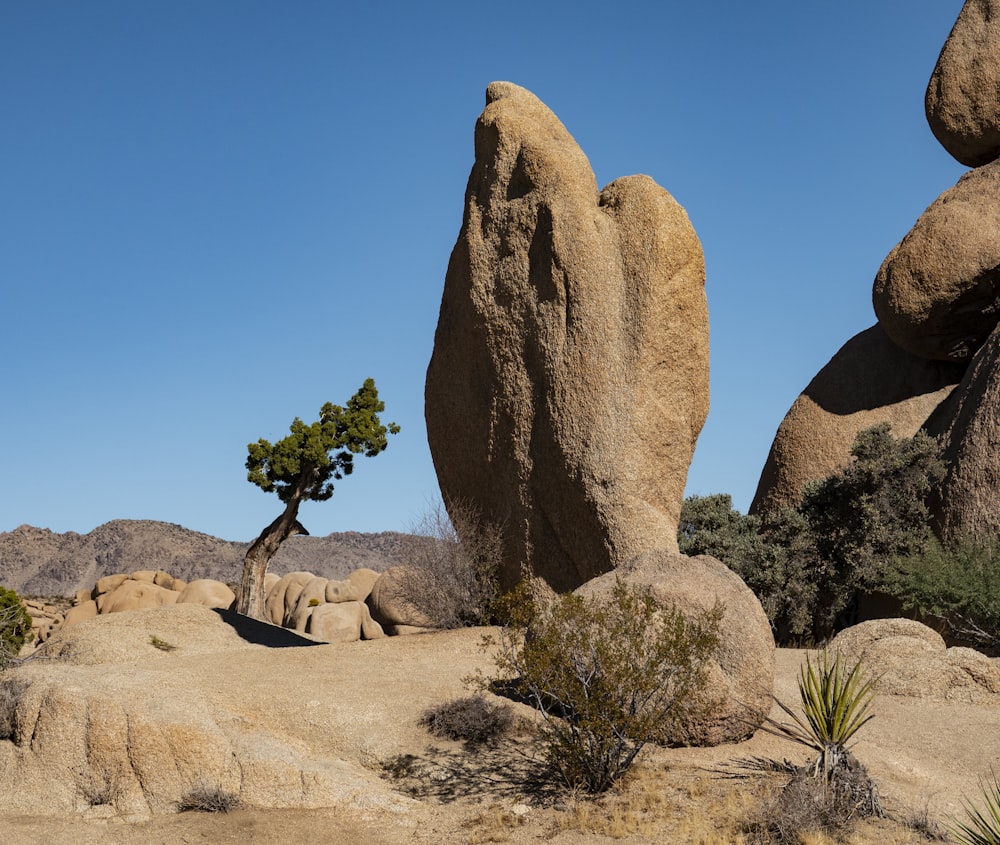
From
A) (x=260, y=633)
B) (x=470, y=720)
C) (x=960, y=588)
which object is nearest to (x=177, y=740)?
(x=470, y=720)

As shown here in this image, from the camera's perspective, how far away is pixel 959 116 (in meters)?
24.1

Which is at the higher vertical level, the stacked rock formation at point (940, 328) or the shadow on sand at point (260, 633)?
the stacked rock formation at point (940, 328)

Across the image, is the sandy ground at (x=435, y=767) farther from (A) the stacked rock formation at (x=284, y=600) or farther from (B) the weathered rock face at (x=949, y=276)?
(A) the stacked rock formation at (x=284, y=600)

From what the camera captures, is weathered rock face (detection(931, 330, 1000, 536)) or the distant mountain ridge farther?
the distant mountain ridge

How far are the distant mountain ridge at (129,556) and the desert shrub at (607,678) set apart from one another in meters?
54.1

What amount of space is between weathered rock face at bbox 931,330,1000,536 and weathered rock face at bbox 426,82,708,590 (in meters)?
6.75

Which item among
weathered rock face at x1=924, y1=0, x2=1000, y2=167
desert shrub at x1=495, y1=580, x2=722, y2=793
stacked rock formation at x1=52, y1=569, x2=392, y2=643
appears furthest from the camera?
stacked rock formation at x1=52, y1=569, x2=392, y2=643

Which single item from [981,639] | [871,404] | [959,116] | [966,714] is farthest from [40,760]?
[959,116]

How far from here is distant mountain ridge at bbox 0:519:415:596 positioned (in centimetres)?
6397

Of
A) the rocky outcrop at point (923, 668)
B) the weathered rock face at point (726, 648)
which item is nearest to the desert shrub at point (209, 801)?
the weathered rock face at point (726, 648)

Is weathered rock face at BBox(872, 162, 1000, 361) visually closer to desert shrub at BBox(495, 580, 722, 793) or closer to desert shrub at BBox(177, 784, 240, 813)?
desert shrub at BBox(495, 580, 722, 793)

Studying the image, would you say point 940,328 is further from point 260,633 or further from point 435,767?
point 435,767

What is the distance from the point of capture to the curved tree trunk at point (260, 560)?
888 inches

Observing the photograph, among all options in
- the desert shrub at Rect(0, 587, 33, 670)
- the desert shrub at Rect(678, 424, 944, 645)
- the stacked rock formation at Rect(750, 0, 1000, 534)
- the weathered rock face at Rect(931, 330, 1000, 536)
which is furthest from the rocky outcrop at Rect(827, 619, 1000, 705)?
the desert shrub at Rect(0, 587, 33, 670)
